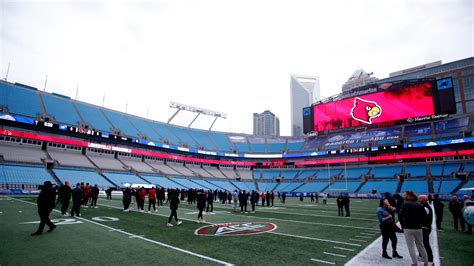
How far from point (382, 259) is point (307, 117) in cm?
6367

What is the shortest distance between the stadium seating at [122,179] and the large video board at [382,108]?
44.7m

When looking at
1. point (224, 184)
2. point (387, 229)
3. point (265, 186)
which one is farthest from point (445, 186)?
Result: point (387, 229)

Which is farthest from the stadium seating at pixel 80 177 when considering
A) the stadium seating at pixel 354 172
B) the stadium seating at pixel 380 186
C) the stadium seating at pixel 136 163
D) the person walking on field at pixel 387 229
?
the stadium seating at pixel 354 172

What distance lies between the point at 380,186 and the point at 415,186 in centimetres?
577

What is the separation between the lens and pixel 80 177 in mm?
40438

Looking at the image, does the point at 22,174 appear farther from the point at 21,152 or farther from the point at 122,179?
the point at 122,179

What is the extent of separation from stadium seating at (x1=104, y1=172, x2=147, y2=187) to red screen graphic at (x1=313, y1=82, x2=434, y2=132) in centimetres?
4485

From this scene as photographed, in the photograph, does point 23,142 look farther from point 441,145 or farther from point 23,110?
point 441,145

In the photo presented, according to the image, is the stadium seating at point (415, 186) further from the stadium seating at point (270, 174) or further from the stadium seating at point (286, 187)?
the stadium seating at point (270, 174)

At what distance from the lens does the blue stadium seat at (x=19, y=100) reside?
41.9 m

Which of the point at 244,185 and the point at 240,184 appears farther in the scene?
the point at 240,184

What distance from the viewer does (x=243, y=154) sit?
250 ft

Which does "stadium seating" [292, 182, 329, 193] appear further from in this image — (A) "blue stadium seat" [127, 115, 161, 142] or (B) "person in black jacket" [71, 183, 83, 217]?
(B) "person in black jacket" [71, 183, 83, 217]

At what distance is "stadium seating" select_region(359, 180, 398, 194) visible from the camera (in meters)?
49.0
